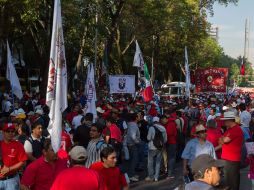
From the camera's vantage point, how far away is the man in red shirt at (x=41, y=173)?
623 cm

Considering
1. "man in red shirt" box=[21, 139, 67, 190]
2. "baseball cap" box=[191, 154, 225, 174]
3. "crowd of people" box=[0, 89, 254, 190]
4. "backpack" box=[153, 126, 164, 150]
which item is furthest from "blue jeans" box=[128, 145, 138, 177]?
"baseball cap" box=[191, 154, 225, 174]

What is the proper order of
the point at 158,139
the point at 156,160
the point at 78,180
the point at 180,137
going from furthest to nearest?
the point at 180,137, the point at 156,160, the point at 158,139, the point at 78,180

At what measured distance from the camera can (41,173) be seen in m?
6.31

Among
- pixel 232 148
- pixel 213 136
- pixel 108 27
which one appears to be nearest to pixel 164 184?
pixel 213 136

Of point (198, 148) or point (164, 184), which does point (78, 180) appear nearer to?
point (198, 148)

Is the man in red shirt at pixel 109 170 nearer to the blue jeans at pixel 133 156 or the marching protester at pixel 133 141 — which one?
the marching protester at pixel 133 141

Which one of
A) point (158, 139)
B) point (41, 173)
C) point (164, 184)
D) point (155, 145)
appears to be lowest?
point (164, 184)

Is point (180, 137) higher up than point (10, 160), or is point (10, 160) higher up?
point (10, 160)

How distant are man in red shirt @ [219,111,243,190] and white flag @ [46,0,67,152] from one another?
2.50 metres

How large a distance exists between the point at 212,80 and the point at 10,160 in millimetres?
21622

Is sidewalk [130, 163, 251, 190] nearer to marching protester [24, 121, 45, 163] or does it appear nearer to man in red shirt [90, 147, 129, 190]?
marching protester [24, 121, 45, 163]

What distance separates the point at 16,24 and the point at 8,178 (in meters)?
21.4

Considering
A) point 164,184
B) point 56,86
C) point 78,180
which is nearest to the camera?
point 78,180

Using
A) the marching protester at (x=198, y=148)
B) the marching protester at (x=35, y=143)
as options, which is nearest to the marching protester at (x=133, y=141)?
the marching protester at (x=198, y=148)
